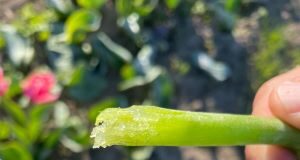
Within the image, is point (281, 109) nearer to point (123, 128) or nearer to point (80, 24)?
point (123, 128)

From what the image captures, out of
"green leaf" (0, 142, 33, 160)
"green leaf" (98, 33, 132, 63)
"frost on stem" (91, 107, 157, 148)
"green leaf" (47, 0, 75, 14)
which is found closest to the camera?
"frost on stem" (91, 107, 157, 148)

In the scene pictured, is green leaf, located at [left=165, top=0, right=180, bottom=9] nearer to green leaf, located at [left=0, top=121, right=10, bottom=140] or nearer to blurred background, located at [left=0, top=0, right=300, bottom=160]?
blurred background, located at [left=0, top=0, right=300, bottom=160]

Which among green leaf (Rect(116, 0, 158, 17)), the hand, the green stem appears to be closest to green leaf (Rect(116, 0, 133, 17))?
green leaf (Rect(116, 0, 158, 17))

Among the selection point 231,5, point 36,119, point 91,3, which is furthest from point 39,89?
point 231,5

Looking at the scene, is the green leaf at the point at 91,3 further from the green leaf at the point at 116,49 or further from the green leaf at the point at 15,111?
the green leaf at the point at 15,111

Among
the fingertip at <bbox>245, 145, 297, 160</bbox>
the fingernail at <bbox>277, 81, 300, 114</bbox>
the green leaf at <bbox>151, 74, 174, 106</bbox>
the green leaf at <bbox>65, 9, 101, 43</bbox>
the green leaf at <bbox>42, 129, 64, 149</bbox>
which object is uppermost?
the fingernail at <bbox>277, 81, 300, 114</bbox>

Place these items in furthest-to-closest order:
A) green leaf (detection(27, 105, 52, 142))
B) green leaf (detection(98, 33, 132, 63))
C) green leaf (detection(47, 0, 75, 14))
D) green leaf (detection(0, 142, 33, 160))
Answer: green leaf (detection(47, 0, 75, 14)) < green leaf (detection(98, 33, 132, 63)) < green leaf (detection(27, 105, 52, 142)) < green leaf (detection(0, 142, 33, 160))

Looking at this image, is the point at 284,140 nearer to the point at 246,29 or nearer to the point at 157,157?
the point at 157,157
